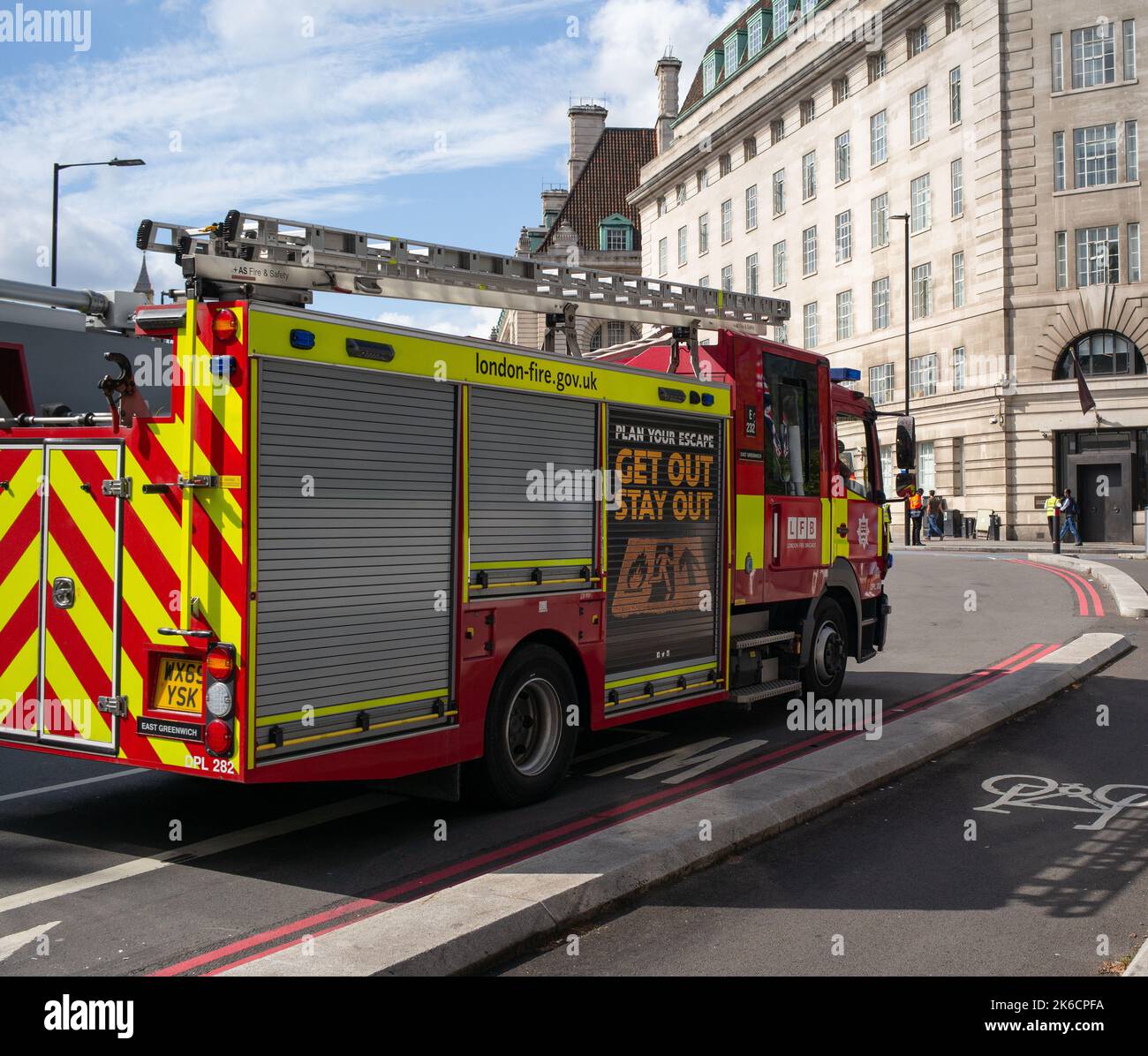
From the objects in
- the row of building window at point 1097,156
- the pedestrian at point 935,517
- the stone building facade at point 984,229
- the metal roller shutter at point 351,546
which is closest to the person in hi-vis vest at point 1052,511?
the stone building facade at point 984,229

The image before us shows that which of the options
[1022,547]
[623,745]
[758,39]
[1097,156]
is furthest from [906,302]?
[623,745]

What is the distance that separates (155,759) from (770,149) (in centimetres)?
5598

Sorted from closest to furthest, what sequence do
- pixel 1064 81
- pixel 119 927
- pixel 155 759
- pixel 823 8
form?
pixel 119 927, pixel 155 759, pixel 1064 81, pixel 823 8

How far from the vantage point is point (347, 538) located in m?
6.18

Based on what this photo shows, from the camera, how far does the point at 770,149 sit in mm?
57312

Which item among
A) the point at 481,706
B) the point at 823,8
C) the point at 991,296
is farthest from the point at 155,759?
the point at 823,8

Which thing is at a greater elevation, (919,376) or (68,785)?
(919,376)

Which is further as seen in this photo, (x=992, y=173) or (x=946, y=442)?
(x=946, y=442)

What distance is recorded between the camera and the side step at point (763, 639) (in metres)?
9.66

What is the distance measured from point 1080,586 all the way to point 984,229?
24.0m

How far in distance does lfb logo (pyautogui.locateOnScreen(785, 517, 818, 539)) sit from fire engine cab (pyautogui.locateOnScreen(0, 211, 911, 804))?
5.01ft

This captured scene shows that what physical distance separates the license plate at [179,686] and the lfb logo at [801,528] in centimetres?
569

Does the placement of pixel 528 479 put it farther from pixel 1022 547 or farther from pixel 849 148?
pixel 849 148

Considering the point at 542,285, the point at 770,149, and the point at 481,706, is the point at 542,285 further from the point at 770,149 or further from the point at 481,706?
the point at 770,149
